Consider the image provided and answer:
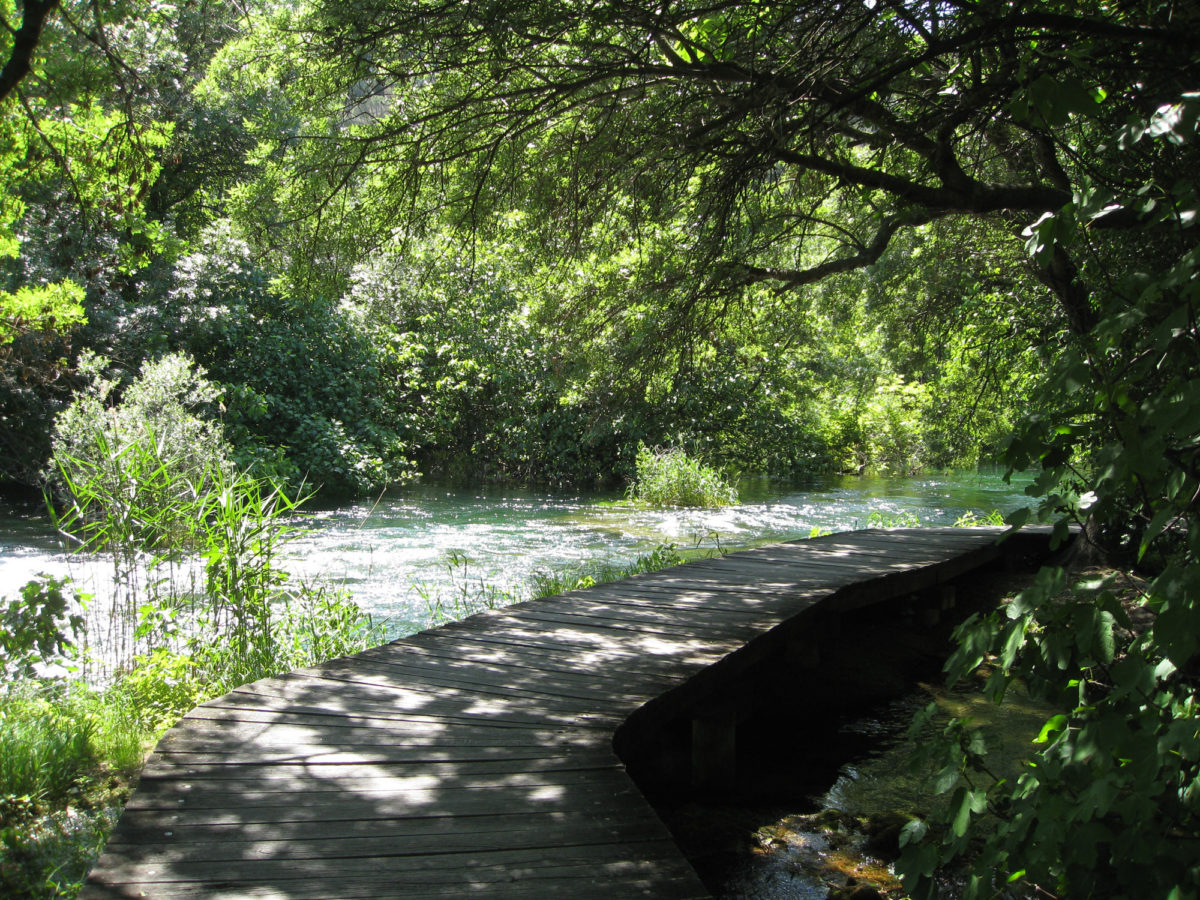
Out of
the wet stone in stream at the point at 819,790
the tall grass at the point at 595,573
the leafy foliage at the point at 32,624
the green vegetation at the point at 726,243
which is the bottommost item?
the wet stone in stream at the point at 819,790

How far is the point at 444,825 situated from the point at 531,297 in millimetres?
9209

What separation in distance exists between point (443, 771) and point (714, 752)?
7.30 feet

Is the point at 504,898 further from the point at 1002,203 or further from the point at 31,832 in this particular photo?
the point at 1002,203

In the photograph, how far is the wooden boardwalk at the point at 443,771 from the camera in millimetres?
2648

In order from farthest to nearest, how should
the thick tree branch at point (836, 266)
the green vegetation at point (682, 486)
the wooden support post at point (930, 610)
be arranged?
the green vegetation at point (682, 486)
the wooden support post at point (930, 610)
the thick tree branch at point (836, 266)

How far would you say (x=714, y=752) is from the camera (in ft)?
17.0

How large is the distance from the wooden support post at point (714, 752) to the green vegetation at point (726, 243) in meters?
1.28

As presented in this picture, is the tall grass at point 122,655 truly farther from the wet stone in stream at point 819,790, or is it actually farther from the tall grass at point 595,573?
the wet stone in stream at point 819,790

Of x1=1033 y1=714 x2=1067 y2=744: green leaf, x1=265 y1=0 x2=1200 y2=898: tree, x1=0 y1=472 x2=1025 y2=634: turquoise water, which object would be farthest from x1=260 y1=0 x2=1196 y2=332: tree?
→ x1=0 y1=472 x2=1025 y2=634: turquoise water

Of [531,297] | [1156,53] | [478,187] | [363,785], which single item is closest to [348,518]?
[531,297]

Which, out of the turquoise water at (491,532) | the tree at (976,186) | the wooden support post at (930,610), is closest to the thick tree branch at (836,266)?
the tree at (976,186)

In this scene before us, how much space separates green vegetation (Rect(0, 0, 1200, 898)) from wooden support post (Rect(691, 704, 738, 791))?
4.22ft

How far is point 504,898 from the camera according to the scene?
252 centimetres

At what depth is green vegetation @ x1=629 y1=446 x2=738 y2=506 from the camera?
1647cm
